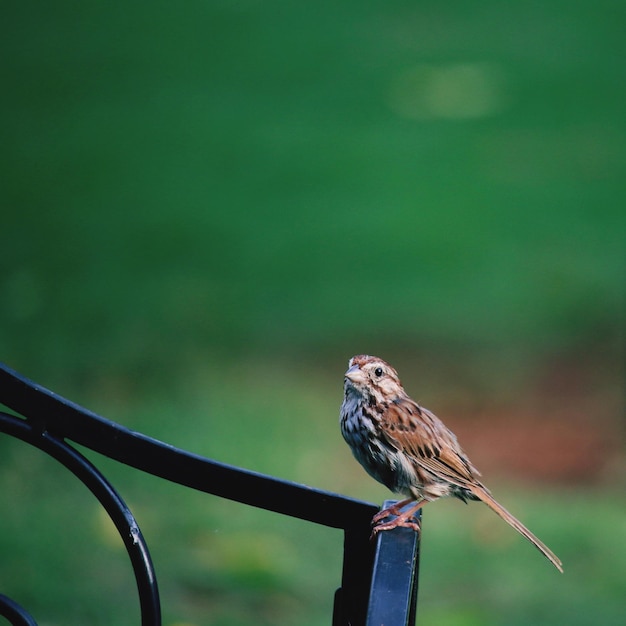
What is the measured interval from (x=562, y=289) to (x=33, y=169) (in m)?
4.63

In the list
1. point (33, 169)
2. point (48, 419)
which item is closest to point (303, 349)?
point (33, 169)

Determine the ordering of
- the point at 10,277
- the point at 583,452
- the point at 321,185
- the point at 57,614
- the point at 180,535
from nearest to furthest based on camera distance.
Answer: the point at 57,614
the point at 180,535
the point at 583,452
the point at 10,277
the point at 321,185

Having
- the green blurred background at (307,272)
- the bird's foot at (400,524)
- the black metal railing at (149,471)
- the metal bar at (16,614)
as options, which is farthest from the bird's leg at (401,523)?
the green blurred background at (307,272)

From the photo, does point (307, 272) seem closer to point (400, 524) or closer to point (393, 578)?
point (400, 524)

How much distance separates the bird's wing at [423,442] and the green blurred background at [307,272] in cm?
150

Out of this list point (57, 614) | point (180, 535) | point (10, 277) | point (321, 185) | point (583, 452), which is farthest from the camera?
point (321, 185)

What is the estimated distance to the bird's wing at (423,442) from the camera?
3.84 m

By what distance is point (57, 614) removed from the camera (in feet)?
16.6

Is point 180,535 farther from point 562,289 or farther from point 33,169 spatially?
point 33,169

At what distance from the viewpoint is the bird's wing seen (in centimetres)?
384

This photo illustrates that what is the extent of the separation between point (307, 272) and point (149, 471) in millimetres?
6375

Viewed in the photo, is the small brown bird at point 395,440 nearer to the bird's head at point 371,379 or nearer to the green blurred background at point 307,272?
the bird's head at point 371,379

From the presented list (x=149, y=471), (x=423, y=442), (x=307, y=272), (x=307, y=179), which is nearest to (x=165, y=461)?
(x=149, y=471)

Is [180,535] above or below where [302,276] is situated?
below
